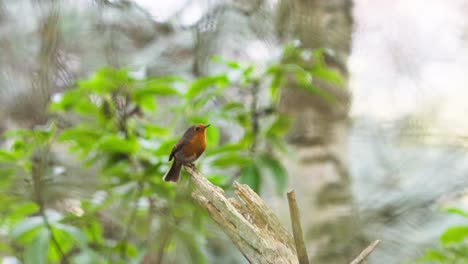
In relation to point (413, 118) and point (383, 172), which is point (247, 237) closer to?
point (413, 118)

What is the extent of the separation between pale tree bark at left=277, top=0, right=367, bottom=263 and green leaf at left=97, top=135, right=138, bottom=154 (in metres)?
0.54

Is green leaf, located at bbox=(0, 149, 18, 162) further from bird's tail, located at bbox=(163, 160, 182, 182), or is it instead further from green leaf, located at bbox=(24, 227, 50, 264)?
bird's tail, located at bbox=(163, 160, 182, 182)

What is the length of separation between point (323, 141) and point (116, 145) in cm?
66

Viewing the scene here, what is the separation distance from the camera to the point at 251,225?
83 cm

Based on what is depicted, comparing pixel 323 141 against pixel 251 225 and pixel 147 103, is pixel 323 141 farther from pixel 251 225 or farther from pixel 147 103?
pixel 251 225

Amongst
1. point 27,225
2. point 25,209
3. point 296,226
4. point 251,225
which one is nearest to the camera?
point 296,226

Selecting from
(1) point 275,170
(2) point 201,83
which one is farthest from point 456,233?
(2) point 201,83

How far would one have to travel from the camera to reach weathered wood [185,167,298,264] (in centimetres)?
82

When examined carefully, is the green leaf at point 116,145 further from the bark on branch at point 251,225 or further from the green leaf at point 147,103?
the bark on branch at point 251,225

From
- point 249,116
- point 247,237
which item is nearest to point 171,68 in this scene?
point 249,116

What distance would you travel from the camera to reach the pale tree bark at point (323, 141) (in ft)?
5.27

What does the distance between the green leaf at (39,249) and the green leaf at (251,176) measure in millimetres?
537

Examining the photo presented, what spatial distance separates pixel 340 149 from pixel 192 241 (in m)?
0.54

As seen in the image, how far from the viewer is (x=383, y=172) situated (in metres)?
2.35
